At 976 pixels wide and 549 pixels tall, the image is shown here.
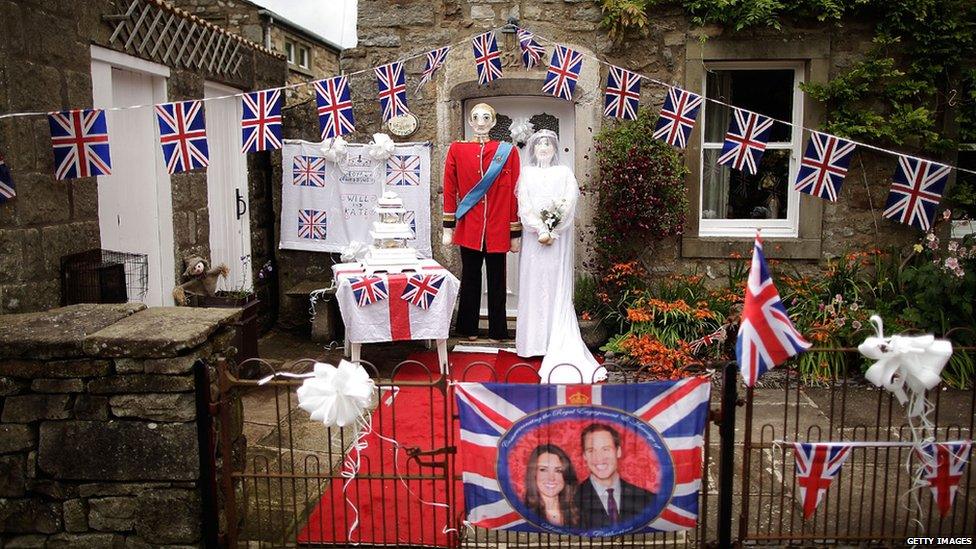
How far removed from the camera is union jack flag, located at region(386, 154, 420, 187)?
7.70m

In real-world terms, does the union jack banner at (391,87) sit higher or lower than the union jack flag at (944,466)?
higher

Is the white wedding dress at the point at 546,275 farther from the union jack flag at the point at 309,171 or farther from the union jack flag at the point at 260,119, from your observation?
the union jack flag at the point at 309,171

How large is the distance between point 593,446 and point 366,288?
3.13 metres

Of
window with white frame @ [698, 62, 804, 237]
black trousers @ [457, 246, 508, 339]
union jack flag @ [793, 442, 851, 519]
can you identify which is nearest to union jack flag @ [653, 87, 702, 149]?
window with white frame @ [698, 62, 804, 237]

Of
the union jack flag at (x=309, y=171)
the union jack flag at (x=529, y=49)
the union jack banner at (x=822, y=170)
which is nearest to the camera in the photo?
the union jack banner at (x=822, y=170)

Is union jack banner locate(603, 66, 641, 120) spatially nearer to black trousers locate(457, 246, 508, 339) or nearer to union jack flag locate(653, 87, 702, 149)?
union jack flag locate(653, 87, 702, 149)

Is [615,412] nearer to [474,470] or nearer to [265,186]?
[474,470]

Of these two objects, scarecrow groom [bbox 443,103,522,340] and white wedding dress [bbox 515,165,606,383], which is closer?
white wedding dress [bbox 515,165,606,383]

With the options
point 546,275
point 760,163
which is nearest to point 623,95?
point 546,275

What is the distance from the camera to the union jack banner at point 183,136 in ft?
17.3

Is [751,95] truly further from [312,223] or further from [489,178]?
[312,223]

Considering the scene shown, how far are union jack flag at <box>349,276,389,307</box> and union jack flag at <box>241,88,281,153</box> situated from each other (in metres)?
1.16

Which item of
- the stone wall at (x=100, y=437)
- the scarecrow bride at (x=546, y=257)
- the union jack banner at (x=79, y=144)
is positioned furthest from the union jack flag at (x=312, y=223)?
the stone wall at (x=100, y=437)

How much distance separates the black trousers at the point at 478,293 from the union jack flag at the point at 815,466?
3920 millimetres
